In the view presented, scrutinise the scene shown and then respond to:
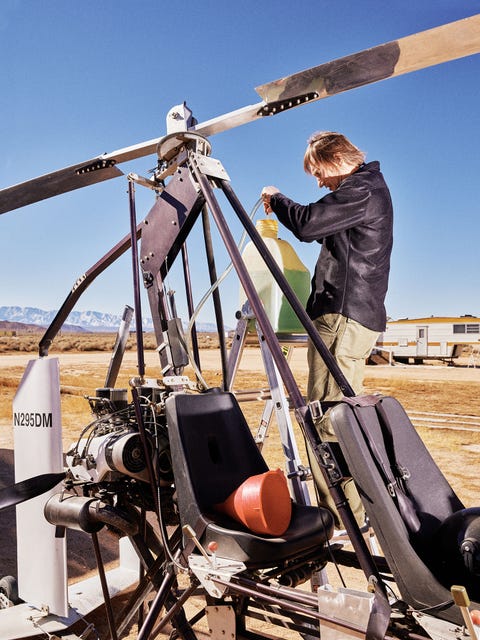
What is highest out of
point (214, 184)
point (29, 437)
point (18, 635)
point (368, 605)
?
point (214, 184)

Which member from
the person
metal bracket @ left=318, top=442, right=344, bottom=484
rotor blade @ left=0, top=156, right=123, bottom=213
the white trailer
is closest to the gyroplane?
metal bracket @ left=318, top=442, right=344, bottom=484

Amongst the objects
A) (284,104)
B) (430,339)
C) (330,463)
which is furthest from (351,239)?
(430,339)

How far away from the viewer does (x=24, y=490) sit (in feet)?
8.87

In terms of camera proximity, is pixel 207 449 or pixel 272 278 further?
pixel 272 278

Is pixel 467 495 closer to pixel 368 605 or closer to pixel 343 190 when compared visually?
pixel 343 190

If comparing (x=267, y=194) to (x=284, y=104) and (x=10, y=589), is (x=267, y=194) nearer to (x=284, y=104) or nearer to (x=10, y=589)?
(x=284, y=104)

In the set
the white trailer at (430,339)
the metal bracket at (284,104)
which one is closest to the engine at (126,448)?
the metal bracket at (284,104)

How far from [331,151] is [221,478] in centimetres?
196

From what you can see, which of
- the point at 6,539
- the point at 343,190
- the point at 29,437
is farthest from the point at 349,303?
the point at 6,539

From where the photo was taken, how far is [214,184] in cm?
285

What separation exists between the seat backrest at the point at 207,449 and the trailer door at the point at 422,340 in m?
25.6

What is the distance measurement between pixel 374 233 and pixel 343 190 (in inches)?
12.7

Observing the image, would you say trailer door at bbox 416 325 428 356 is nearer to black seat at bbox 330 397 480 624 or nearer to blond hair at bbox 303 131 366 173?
blond hair at bbox 303 131 366 173

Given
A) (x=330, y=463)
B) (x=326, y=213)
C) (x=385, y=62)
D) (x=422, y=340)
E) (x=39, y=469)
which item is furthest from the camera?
(x=422, y=340)
